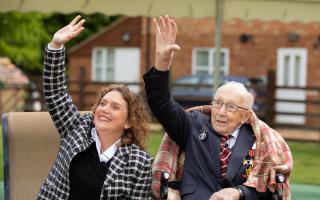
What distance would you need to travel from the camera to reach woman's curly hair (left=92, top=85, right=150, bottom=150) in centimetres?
450

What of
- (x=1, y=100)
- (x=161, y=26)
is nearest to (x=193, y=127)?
(x=161, y=26)

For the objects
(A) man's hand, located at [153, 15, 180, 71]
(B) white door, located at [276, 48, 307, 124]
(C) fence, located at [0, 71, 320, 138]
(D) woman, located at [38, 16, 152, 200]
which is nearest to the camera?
(A) man's hand, located at [153, 15, 180, 71]

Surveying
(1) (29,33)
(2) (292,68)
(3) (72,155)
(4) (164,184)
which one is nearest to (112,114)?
(3) (72,155)

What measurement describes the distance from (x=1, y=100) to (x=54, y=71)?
2206cm

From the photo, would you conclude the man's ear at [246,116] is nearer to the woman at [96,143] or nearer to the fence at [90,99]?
the woman at [96,143]

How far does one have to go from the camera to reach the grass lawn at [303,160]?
33.6 feet

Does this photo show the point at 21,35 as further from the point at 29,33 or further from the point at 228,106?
the point at 228,106

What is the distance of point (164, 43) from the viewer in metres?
4.29

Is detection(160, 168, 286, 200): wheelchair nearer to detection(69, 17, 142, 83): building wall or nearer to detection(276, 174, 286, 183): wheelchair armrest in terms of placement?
detection(276, 174, 286, 183): wheelchair armrest

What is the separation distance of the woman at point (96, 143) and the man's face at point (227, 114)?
0.39 meters

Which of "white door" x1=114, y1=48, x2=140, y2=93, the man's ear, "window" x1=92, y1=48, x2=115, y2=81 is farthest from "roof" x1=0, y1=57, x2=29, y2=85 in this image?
the man's ear

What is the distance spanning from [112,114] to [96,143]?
17cm

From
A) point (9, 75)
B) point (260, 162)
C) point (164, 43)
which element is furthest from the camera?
point (9, 75)

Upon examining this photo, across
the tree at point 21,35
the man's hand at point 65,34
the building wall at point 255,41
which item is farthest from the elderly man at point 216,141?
the building wall at point 255,41
